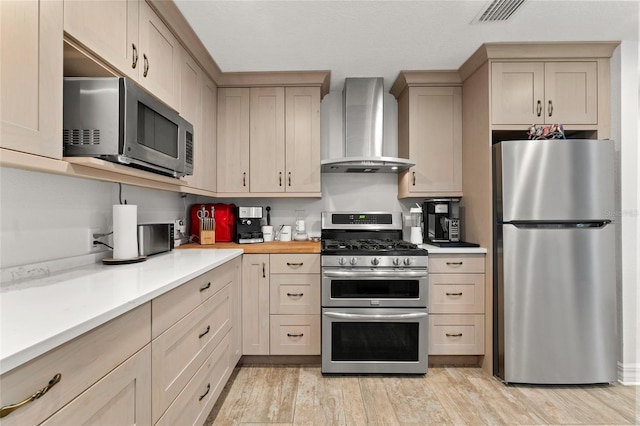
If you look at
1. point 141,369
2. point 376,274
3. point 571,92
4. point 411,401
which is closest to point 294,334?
point 376,274

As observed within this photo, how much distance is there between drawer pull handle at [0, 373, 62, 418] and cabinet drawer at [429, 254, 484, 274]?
2296 mm

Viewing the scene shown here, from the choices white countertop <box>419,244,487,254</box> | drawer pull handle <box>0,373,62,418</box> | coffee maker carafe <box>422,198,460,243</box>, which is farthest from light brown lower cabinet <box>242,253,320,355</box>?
drawer pull handle <box>0,373,62,418</box>

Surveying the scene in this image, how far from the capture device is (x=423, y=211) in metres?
2.96

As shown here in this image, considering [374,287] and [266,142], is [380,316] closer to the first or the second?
[374,287]

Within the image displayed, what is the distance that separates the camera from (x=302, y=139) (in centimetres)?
288

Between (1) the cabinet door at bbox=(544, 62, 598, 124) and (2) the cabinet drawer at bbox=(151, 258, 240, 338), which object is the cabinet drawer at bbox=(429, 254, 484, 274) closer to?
(1) the cabinet door at bbox=(544, 62, 598, 124)

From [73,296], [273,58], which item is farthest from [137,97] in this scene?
[273,58]

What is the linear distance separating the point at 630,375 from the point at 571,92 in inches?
84.1

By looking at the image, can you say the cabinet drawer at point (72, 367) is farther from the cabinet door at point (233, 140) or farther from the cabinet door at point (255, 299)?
the cabinet door at point (233, 140)

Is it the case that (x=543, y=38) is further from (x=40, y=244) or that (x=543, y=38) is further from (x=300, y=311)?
(x=40, y=244)

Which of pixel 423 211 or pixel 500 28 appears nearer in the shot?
pixel 500 28

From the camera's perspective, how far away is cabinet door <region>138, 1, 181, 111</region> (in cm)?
167

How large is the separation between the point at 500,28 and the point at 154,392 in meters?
2.85

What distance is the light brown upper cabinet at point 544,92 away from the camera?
2396 millimetres
